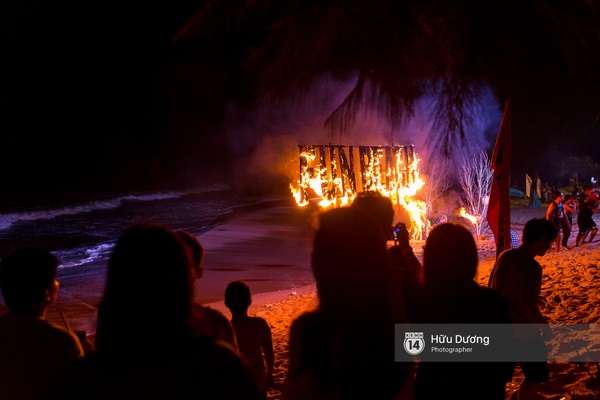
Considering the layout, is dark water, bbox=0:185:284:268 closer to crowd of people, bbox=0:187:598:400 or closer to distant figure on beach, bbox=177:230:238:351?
distant figure on beach, bbox=177:230:238:351

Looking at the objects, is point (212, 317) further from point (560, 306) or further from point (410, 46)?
point (560, 306)

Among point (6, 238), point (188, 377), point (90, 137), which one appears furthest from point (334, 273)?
point (90, 137)

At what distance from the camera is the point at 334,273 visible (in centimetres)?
168

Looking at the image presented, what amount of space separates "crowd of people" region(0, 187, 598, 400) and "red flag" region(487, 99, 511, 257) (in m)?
2.61

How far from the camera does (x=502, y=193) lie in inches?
194

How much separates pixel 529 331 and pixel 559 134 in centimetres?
3871

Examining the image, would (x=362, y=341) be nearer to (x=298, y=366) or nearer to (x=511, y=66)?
(x=298, y=366)

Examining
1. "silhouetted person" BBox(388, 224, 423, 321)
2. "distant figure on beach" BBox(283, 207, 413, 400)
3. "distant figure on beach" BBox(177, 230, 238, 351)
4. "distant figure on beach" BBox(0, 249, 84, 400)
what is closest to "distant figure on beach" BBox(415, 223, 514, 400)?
"silhouetted person" BBox(388, 224, 423, 321)

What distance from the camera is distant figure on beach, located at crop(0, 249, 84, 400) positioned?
2066 millimetres

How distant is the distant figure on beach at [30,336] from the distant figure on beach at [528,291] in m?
2.74

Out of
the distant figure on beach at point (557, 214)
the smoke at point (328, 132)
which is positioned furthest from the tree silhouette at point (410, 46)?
the distant figure on beach at point (557, 214)

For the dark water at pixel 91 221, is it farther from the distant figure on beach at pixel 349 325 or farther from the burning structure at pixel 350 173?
the distant figure on beach at pixel 349 325

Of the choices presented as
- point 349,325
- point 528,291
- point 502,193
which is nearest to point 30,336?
point 349,325

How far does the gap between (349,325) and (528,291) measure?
2282 millimetres
